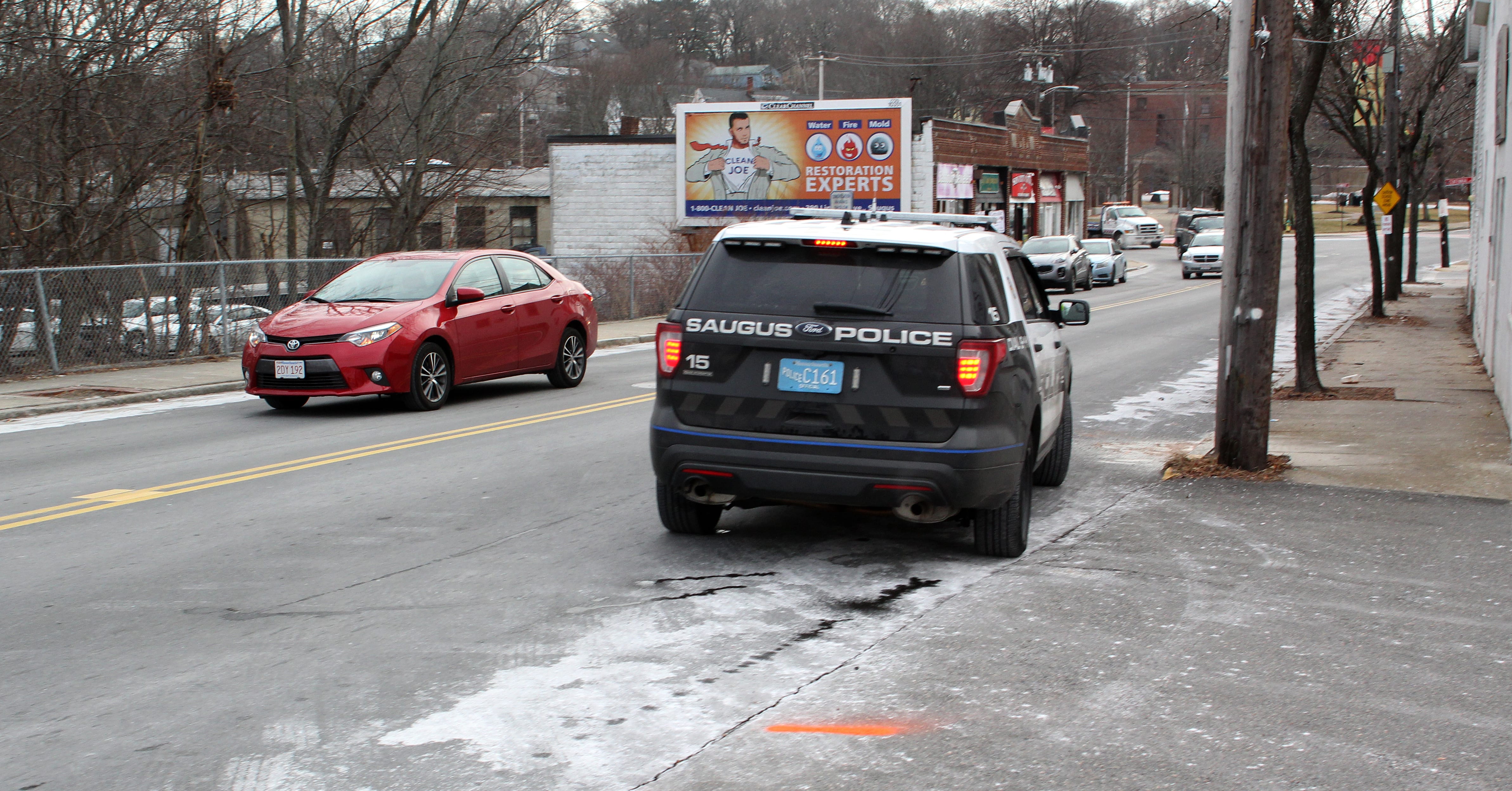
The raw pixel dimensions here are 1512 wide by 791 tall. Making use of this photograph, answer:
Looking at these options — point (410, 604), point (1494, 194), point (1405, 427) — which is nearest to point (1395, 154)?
point (1494, 194)

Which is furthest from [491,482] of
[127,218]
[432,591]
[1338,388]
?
[127,218]

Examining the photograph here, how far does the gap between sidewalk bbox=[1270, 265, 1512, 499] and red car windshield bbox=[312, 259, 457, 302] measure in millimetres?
8116

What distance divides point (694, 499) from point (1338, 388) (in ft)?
35.4

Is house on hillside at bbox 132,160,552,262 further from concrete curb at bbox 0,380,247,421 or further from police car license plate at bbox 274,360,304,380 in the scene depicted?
police car license plate at bbox 274,360,304,380

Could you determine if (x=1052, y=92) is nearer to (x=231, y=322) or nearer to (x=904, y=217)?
(x=231, y=322)

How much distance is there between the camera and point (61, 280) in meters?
15.7

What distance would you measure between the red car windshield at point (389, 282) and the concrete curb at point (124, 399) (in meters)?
1.93

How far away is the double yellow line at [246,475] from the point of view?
8125 millimetres

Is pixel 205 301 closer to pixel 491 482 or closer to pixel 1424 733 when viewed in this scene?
pixel 491 482

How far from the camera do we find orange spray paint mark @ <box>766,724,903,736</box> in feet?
14.7

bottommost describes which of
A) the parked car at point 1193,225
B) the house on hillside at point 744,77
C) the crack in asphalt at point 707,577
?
the crack in asphalt at point 707,577

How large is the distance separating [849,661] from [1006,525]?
190 cm

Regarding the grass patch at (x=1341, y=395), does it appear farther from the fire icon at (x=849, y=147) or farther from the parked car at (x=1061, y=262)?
the fire icon at (x=849, y=147)

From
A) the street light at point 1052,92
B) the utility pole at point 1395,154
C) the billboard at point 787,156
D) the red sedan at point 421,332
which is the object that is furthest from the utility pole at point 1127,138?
the red sedan at point 421,332
